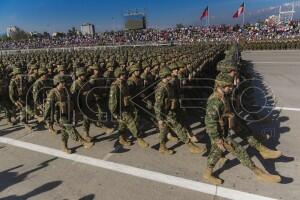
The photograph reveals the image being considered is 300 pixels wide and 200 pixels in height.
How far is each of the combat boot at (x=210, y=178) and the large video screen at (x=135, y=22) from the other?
48.3m

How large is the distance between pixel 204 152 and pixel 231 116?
1613 millimetres

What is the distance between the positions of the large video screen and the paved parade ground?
45.3 meters

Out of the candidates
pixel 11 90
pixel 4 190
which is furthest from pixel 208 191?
pixel 11 90

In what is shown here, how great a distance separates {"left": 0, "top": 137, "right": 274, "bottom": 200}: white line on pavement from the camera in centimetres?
525

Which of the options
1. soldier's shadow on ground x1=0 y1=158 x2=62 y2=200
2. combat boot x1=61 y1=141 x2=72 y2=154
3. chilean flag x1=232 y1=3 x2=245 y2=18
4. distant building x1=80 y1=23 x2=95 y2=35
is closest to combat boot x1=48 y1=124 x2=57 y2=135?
combat boot x1=61 y1=141 x2=72 y2=154

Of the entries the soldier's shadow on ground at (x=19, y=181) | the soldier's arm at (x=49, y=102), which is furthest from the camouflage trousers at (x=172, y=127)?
the soldier's arm at (x=49, y=102)

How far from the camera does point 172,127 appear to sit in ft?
23.5

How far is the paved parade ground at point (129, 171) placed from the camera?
213 inches

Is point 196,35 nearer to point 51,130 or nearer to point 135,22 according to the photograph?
point 135,22

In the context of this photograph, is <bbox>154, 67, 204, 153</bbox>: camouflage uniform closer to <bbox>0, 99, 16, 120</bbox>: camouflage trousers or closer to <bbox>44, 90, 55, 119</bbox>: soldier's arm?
<bbox>44, 90, 55, 119</bbox>: soldier's arm

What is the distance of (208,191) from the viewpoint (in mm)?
5395

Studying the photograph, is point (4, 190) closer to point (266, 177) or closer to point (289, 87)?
point (266, 177)

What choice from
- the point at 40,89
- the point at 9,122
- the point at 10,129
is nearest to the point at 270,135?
the point at 40,89

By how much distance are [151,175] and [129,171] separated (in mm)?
481
